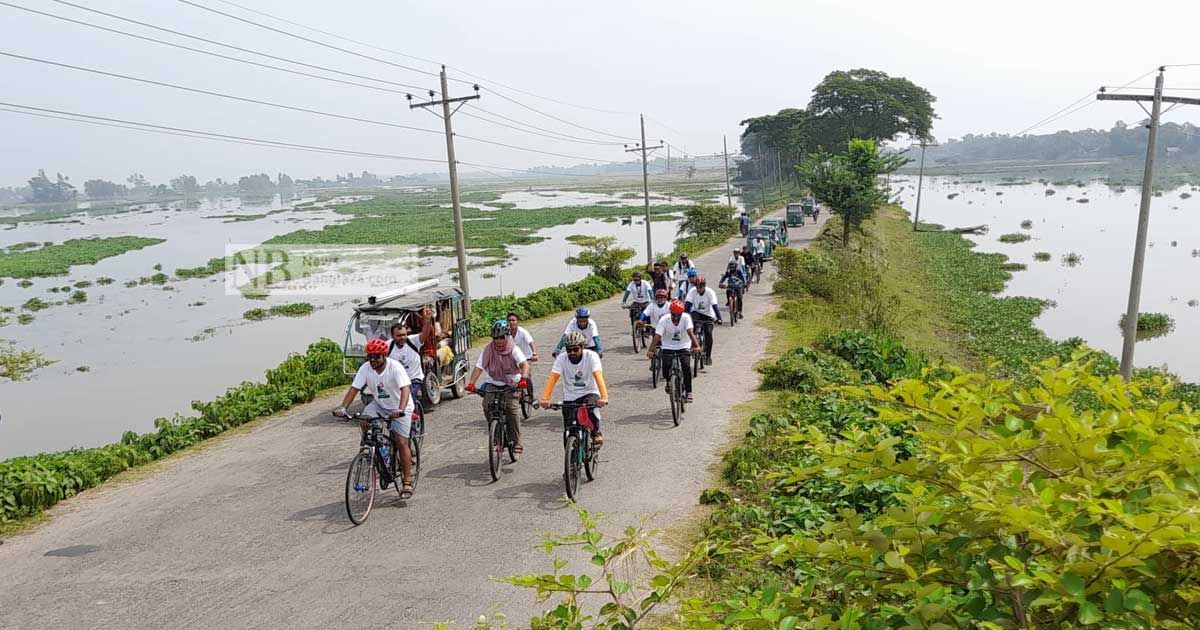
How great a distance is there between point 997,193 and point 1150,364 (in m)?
97.3

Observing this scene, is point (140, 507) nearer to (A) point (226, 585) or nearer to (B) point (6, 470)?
(B) point (6, 470)

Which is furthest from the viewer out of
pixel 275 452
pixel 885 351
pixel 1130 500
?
pixel 885 351

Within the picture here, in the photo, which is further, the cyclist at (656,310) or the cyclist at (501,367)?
the cyclist at (656,310)

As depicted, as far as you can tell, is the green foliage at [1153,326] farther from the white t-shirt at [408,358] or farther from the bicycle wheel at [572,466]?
the white t-shirt at [408,358]

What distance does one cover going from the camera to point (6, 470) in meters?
9.91

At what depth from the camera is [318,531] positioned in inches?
340

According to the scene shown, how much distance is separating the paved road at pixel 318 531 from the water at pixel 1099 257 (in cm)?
2177

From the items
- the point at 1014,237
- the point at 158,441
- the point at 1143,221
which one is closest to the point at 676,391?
the point at 158,441

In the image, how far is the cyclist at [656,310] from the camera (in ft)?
47.1

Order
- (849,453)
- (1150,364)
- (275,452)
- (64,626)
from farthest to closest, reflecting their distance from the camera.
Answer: (1150,364) < (275,452) < (64,626) < (849,453)

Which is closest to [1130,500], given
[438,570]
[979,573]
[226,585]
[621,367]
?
[979,573]

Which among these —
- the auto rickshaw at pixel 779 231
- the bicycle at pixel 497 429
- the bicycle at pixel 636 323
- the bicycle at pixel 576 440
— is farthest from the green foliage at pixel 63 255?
the bicycle at pixel 576 440

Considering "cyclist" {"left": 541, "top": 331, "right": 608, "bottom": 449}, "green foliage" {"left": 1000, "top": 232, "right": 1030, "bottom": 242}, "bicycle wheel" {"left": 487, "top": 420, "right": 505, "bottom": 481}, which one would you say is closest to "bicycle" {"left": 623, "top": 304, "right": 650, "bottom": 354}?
"bicycle wheel" {"left": 487, "top": 420, "right": 505, "bottom": 481}

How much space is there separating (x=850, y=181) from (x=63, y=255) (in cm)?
6339
